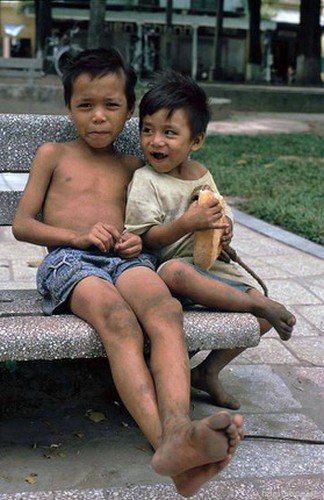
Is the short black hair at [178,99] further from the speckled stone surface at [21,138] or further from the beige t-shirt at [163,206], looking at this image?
the speckled stone surface at [21,138]

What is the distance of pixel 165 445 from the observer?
2240mm

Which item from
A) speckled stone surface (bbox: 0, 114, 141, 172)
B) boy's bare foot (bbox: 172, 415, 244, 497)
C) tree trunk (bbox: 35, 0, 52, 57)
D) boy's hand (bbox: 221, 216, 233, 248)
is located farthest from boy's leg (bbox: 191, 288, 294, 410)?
tree trunk (bbox: 35, 0, 52, 57)

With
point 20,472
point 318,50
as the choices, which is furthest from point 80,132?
point 318,50

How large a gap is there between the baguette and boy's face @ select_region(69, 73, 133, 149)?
1.57ft

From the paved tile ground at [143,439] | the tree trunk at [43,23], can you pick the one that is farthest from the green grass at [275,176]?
the tree trunk at [43,23]

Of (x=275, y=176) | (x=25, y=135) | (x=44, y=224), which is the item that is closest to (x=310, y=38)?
(x=275, y=176)

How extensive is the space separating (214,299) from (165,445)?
74cm

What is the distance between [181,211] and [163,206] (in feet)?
0.23

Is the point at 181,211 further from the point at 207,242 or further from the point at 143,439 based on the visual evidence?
the point at 143,439

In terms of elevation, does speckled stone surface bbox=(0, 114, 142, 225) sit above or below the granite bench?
above

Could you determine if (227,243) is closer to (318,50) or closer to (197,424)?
(197,424)

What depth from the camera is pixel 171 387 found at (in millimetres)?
2432

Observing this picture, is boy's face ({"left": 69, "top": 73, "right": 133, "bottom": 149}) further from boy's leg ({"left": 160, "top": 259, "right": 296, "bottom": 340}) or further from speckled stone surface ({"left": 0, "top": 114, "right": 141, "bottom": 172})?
Result: boy's leg ({"left": 160, "top": 259, "right": 296, "bottom": 340})

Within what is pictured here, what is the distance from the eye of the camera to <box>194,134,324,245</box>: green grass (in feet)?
22.5
